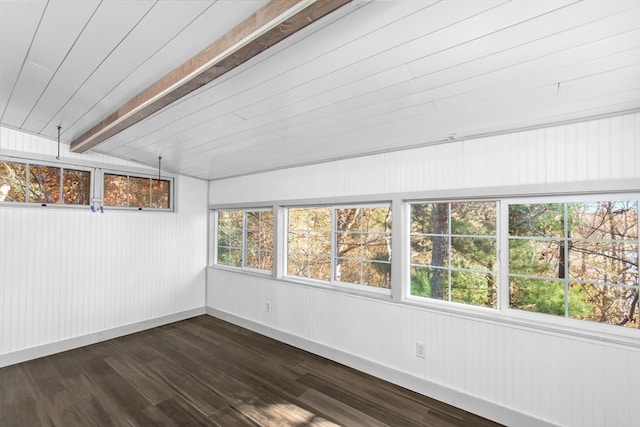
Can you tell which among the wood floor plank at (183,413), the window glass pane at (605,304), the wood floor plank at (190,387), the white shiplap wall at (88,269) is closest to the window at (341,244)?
the window glass pane at (605,304)

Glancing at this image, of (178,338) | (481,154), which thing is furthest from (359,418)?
(178,338)

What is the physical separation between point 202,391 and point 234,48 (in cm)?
282

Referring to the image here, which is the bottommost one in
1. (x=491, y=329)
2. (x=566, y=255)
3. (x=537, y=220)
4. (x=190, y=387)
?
(x=190, y=387)

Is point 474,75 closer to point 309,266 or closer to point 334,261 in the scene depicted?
point 334,261

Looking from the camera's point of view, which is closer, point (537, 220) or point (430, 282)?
point (537, 220)

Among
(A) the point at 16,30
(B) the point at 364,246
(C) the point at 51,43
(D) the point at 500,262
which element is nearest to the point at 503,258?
(D) the point at 500,262

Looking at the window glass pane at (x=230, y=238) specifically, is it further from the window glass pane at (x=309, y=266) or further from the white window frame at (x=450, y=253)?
the white window frame at (x=450, y=253)

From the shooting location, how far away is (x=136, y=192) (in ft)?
13.5

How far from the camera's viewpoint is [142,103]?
1.98 metres

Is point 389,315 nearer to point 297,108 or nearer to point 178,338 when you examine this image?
point 297,108

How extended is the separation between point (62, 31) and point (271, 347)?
3.41m

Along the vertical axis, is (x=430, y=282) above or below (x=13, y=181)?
below

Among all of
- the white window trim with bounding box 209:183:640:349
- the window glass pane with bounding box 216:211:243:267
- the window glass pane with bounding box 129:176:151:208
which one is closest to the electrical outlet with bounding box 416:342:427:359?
the white window trim with bounding box 209:183:640:349

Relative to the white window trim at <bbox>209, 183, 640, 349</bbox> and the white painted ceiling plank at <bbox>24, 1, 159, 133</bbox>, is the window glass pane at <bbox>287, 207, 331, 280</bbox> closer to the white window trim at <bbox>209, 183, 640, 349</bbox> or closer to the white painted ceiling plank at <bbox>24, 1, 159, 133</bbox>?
the white window trim at <bbox>209, 183, 640, 349</bbox>
